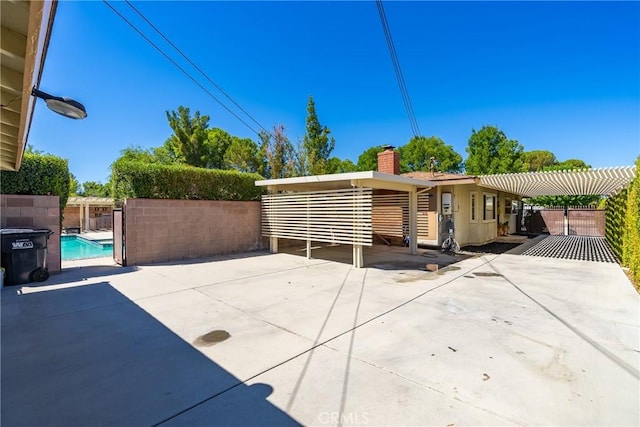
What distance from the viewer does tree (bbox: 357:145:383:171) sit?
31344mm

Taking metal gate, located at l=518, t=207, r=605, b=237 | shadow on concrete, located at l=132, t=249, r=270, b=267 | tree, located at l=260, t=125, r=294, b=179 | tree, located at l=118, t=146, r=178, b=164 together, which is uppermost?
tree, located at l=118, t=146, r=178, b=164

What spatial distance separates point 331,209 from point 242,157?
18520mm

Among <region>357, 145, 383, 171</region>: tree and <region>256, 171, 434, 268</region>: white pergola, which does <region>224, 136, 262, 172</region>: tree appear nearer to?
<region>357, 145, 383, 171</region>: tree

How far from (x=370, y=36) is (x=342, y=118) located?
12936 mm

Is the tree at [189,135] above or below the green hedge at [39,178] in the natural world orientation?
above

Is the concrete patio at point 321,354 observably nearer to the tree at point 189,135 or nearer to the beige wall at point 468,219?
the beige wall at point 468,219

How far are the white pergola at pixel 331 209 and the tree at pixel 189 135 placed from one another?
14798 mm

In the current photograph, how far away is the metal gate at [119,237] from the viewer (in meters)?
7.72

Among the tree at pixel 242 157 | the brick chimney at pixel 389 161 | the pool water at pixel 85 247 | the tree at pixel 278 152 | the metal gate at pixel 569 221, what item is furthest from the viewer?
the tree at pixel 242 157

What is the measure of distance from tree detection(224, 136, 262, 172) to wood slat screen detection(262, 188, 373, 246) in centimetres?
1548

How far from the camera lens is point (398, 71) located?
10484mm

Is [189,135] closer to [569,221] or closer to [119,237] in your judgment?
[119,237]

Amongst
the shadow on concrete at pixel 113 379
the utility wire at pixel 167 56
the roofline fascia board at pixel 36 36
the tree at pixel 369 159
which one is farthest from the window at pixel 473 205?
the tree at pixel 369 159

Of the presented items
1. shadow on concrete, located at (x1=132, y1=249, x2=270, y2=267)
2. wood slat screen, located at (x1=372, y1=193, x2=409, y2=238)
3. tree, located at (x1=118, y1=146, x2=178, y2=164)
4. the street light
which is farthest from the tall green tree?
the street light
